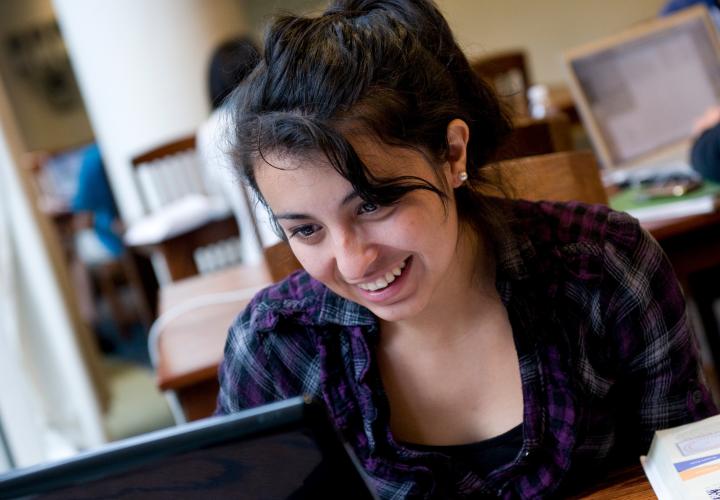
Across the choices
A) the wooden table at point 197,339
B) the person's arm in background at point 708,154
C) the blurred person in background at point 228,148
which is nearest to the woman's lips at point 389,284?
the blurred person in background at point 228,148

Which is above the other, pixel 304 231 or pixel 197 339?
pixel 304 231

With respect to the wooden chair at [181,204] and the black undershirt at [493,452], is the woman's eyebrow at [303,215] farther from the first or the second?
the wooden chair at [181,204]

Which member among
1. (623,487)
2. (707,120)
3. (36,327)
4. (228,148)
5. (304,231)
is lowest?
(623,487)

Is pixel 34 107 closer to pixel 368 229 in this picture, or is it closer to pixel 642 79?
pixel 642 79

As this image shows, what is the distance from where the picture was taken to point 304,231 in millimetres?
1020

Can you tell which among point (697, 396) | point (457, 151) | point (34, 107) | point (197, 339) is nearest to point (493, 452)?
point (697, 396)

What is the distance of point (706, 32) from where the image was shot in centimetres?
217

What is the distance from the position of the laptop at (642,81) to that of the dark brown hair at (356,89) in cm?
115

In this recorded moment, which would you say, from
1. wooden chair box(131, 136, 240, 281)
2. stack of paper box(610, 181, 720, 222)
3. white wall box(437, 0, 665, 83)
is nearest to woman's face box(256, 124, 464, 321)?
stack of paper box(610, 181, 720, 222)

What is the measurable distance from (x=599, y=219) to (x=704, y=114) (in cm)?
122

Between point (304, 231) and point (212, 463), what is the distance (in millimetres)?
410

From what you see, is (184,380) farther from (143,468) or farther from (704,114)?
(704,114)

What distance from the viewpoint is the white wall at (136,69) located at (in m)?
5.07

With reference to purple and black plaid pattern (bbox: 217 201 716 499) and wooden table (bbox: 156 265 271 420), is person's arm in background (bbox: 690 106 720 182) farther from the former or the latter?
wooden table (bbox: 156 265 271 420)
